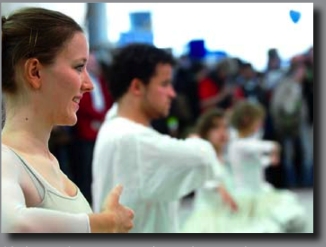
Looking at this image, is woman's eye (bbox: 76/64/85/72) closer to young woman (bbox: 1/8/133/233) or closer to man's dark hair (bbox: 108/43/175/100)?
young woman (bbox: 1/8/133/233)

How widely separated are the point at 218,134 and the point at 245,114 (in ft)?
0.87

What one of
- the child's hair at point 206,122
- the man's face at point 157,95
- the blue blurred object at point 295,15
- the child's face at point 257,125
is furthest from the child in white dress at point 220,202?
the blue blurred object at point 295,15

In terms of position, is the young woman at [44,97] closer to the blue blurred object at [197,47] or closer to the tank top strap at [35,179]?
the tank top strap at [35,179]

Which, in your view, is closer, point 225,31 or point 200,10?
point 200,10

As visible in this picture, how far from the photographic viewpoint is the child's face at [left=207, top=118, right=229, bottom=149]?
10.2ft

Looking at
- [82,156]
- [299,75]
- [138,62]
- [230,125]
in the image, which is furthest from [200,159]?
[230,125]

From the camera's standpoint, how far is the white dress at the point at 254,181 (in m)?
3.10

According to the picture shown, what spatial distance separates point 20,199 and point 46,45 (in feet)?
0.70

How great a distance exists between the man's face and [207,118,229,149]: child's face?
1.54 m

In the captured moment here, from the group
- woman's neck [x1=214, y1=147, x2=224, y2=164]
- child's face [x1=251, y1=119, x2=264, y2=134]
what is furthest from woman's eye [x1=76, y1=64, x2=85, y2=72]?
child's face [x1=251, y1=119, x2=264, y2=134]

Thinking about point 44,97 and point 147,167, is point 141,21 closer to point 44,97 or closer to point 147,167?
point 147,167

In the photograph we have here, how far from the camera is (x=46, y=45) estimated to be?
0.91 metres

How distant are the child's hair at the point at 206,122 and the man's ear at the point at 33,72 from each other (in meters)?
2.09

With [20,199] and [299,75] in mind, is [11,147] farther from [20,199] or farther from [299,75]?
[299,75]
